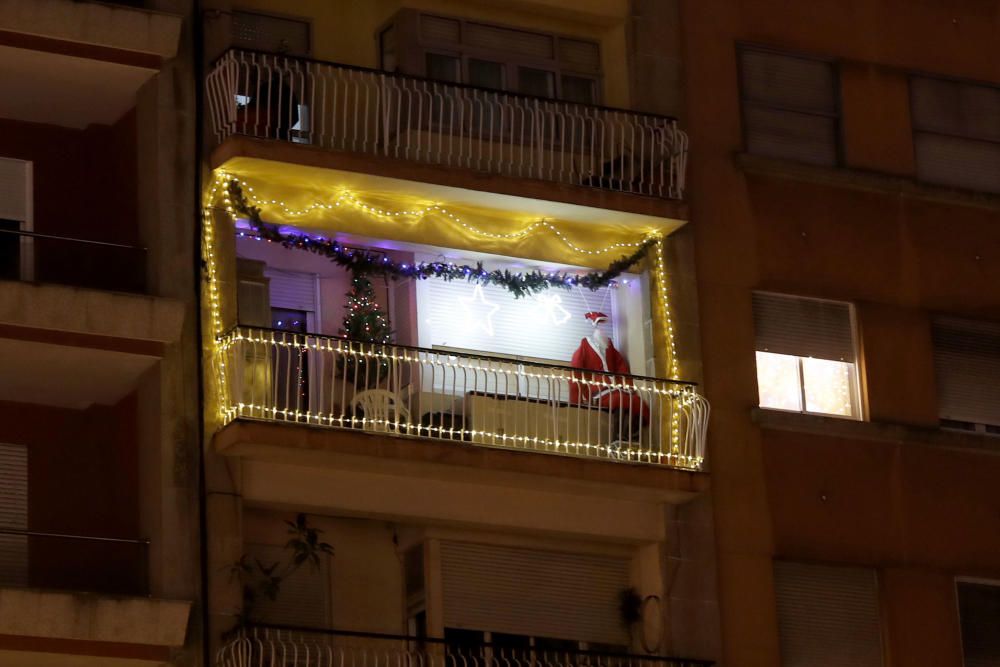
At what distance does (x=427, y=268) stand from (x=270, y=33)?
114 inches

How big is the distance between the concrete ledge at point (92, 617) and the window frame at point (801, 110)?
8.82m

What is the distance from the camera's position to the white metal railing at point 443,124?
24688 mm

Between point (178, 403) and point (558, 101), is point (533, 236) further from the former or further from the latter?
point (178, 403)

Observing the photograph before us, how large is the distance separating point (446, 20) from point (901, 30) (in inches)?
216

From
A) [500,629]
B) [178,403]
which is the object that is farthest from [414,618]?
[178,403]

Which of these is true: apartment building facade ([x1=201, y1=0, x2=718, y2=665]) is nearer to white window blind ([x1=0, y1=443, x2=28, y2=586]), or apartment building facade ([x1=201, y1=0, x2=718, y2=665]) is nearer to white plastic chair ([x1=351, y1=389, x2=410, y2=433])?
white plastic chair ([x1=351, y1=389, x2=410, y2=433])

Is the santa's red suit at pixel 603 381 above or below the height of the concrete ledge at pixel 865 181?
below

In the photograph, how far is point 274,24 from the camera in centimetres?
2606

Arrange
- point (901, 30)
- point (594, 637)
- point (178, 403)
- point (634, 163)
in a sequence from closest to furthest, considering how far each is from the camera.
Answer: point (178, 403)
point (594, 637)
point (634, 163)
point (901, 30)

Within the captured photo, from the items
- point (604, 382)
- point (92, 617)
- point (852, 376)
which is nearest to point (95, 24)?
point (92, 617)

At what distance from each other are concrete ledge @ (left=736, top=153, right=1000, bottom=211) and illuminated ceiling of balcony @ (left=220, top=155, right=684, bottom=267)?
1.40 metres

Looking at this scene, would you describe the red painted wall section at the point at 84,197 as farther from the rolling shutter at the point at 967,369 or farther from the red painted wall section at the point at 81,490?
the rolling shutter at the point at 967,369

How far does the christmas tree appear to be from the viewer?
2480cm

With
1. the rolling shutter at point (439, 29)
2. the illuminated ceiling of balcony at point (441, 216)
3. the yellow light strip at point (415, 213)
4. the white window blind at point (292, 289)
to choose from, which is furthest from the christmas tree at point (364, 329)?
the rolling shutter at point (439, 29)
